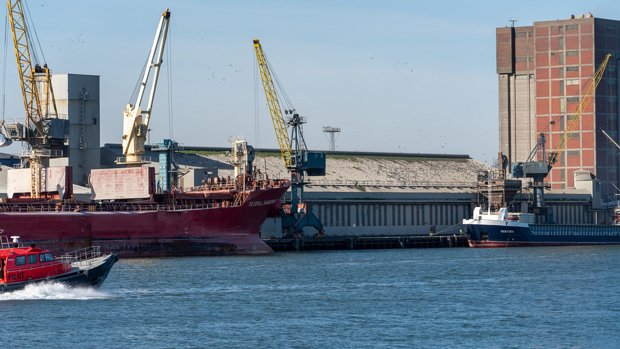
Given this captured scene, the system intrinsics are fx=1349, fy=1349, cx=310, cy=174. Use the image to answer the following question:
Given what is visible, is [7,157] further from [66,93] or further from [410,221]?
[410,221]

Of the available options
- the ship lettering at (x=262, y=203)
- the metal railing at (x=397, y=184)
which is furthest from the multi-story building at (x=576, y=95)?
the ship lettering at (x=262, y=203)

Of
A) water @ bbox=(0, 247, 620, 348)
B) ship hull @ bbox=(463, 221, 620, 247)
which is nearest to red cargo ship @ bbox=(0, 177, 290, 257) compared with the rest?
water @ bbox=(0, 247, 620, 348)

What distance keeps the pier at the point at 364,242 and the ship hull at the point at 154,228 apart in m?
7.27

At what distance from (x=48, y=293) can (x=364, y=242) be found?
6151 cm

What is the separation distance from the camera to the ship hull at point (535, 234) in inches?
4894

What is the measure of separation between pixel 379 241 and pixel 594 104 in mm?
47872

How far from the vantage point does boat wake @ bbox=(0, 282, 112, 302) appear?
60250mm

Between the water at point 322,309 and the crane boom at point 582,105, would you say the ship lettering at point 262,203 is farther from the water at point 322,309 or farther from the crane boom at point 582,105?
the crane boom at point 582,105

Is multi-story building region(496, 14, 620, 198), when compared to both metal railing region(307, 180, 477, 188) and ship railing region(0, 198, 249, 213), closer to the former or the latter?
metal railing region(307, 180, 477, 188)

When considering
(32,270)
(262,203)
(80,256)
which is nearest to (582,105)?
(262,203)

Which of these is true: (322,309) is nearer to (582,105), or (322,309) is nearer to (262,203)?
(262,203)

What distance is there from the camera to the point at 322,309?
59.9 metres

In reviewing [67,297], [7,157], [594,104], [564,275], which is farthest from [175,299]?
[594,104]

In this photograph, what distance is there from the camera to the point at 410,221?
134 metres
